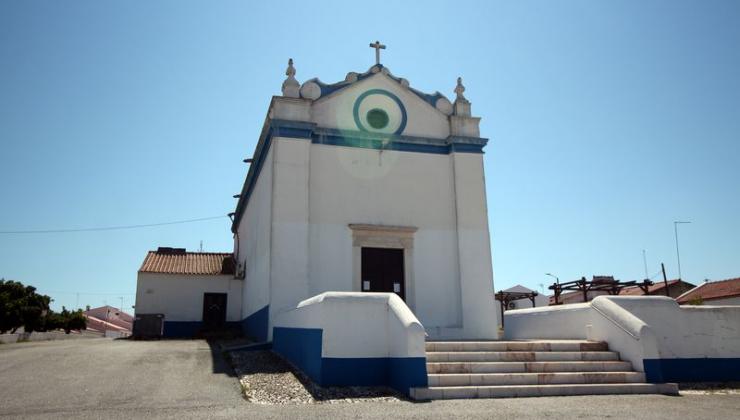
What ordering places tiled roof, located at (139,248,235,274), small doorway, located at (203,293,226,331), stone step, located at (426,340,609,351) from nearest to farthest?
stone step, located at (426,340,609,351) < small doorway, located at (203,293,226,331) < tiled roof, located at (139,248,235,274)

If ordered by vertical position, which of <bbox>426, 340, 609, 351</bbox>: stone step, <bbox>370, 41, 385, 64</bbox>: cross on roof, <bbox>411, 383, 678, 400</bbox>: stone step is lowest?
<bbox>411, 383, 678, 400</bbox>: stone step

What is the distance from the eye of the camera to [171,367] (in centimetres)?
1122

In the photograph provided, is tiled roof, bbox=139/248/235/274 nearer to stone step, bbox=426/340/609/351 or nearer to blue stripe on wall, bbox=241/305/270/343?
blue stripe on wall, bbox=241/305/270/343

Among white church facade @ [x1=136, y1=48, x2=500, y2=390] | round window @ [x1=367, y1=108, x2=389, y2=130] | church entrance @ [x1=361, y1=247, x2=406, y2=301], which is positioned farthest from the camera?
round window @ [x1=367, y1=108, x2=389, y2=130]

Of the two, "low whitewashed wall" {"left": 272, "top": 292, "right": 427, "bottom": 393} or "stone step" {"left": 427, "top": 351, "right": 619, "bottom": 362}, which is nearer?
"low whitewashed wall" {"left": 272, "top": 292, "right": 427, "bottom": 393}

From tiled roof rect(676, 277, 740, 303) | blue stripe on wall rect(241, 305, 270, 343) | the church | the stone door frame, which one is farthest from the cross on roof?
tiled roof rect(676, 277, 740, 303)

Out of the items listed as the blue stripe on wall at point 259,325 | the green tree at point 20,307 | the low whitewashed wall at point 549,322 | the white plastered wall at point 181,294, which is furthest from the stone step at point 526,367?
the green tree at point 20,307

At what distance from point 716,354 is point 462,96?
32.1ft

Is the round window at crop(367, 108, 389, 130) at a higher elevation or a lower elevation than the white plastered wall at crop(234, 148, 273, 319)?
higher

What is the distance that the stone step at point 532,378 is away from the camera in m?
8.73

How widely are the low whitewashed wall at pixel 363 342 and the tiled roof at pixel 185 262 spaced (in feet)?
58.1

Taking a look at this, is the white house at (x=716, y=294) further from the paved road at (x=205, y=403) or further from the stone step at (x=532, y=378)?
the paved road at (x=205, y=403)

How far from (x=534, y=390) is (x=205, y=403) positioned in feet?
16.7

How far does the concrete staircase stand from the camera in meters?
8.62
